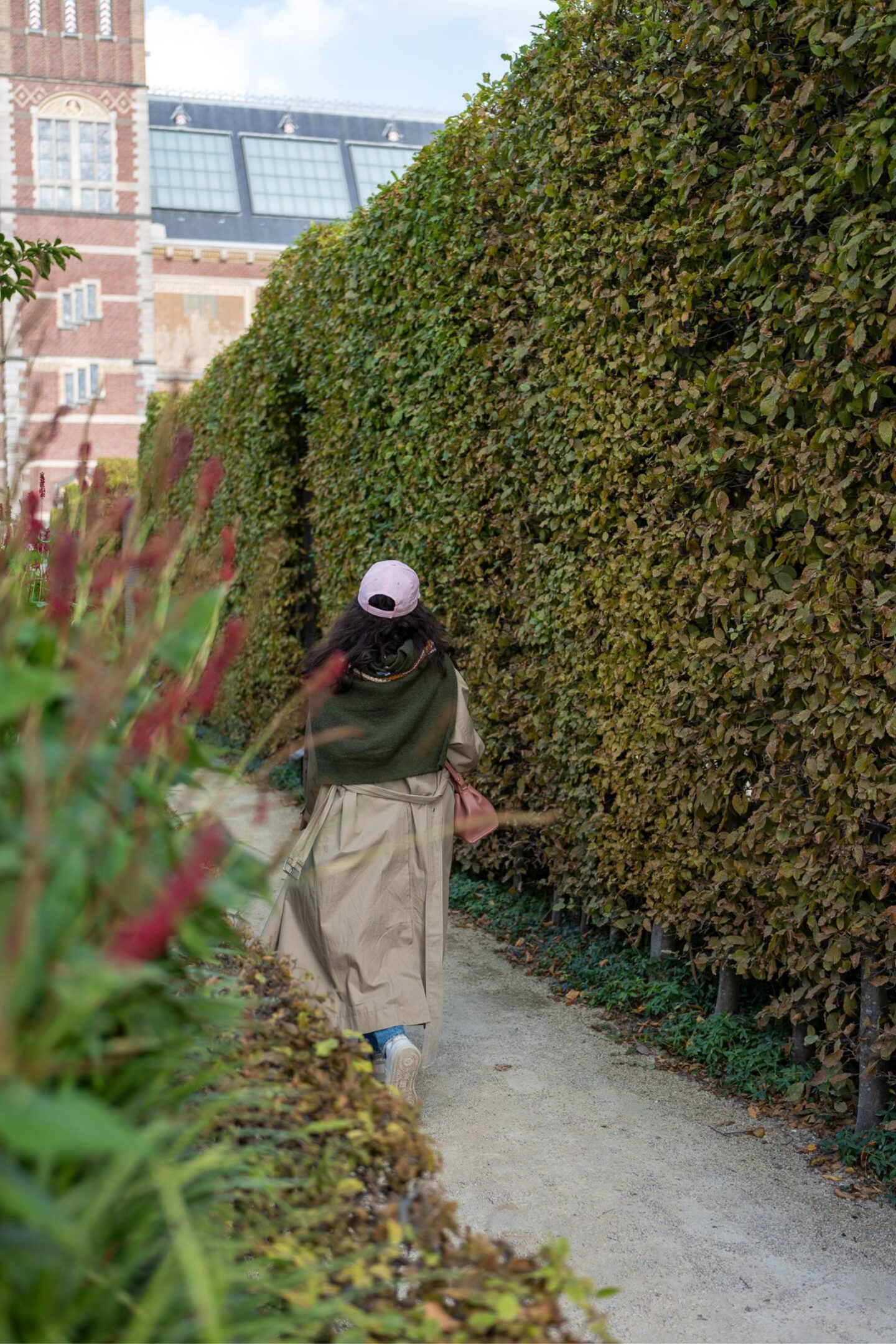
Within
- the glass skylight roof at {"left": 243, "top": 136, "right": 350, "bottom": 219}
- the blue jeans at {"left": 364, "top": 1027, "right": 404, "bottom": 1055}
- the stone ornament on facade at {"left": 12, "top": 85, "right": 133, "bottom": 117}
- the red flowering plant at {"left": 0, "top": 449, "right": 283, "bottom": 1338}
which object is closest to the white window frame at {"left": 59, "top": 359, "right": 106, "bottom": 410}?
the stone ornament on facade at {"left": 12, "top": 85, "right": 133, "bottom": 117}

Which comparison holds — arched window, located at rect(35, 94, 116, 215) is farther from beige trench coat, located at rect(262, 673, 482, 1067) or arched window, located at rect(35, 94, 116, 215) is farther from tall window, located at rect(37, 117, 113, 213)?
beige trench coat, located at rect(262, 673, 482, 1067)

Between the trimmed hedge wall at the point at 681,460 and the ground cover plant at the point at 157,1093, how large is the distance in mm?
2097

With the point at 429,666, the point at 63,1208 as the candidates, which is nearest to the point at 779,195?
the point at 429,666

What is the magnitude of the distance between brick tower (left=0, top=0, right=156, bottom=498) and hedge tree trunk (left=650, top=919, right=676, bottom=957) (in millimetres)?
34801

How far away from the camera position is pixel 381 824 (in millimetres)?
4340

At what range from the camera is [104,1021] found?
1.28 meters

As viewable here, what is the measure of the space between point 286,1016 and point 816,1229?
182cm

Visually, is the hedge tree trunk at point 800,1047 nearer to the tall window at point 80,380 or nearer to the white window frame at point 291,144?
the tall window at point 80,380

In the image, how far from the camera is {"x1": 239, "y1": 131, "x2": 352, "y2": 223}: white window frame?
42.4 m

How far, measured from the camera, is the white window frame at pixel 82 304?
36.7 metres

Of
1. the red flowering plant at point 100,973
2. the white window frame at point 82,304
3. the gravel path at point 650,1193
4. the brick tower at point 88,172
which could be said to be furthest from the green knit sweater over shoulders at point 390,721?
the white window frame at point 82,304

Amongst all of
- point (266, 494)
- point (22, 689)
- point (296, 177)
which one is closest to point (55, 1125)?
point (22, 689)

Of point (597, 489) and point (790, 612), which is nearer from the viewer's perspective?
point (790, 612)

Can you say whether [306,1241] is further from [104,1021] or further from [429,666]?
[429,666]
